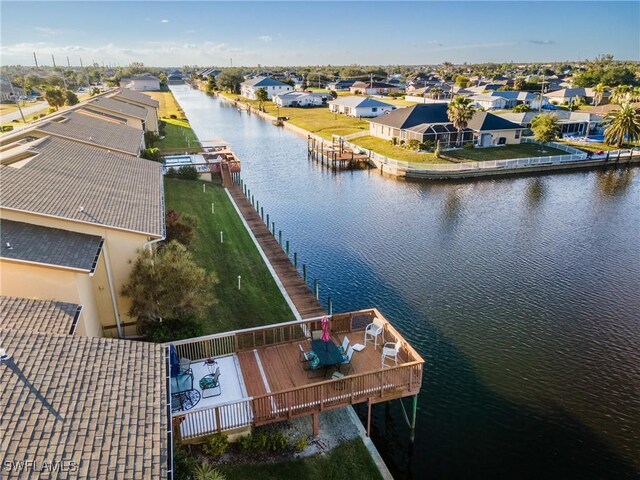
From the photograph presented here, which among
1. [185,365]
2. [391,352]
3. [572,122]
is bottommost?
[391,352]

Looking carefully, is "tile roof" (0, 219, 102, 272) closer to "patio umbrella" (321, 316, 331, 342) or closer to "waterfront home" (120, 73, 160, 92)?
"patio umbrella" (321, 316, 331, 342)

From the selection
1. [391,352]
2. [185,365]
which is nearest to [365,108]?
[391,352]

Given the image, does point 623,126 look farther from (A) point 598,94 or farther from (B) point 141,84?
(B) point 141,84

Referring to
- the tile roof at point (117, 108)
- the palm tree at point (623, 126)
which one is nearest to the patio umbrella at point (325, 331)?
the tile roof at point (117, 108)

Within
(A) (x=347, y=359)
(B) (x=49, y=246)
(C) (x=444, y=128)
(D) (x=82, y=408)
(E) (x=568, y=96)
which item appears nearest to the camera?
(D) (x=82, y=408)

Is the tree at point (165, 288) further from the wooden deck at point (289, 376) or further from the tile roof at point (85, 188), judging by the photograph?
the wooden deck at point (289, 376)

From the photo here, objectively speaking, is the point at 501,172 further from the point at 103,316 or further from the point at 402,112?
the point at 103,316

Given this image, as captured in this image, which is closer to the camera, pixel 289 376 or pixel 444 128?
pixel 289 376
